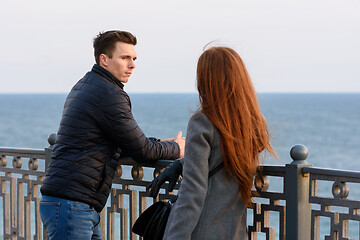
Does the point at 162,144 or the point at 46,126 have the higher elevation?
the point at 162,144

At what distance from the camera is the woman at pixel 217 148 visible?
3.21 meters

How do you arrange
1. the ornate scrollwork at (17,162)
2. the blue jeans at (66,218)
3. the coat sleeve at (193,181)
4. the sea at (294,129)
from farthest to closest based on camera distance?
the sea at (294,129), the ornate scrollwork at (17,162), the blue jeans at (66,218), the coat sleeve at (193,181)

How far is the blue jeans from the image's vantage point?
3791 mm

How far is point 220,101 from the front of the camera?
3.22m

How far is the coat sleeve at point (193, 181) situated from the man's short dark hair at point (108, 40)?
A: 100cm

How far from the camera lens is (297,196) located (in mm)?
3688

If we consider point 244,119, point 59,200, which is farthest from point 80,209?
point 244,119

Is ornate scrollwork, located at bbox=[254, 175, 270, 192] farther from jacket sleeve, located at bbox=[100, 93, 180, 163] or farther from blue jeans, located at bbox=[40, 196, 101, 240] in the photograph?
blue jeans, located at bbox=[40, 196, 101, 240]

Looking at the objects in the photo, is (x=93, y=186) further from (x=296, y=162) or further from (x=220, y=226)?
(x=296, y=162)

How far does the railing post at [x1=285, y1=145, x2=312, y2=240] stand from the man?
93 centimetres

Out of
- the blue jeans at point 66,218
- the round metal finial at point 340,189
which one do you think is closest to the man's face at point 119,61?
the blue jeans at point 66,218

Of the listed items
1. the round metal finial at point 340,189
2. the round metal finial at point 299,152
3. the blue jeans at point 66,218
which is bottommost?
the blue jeans at point 66,218

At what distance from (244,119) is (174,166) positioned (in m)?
0.64

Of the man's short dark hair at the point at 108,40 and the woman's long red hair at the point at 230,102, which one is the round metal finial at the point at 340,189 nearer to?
the woman's long red hair at the point at 230,102
